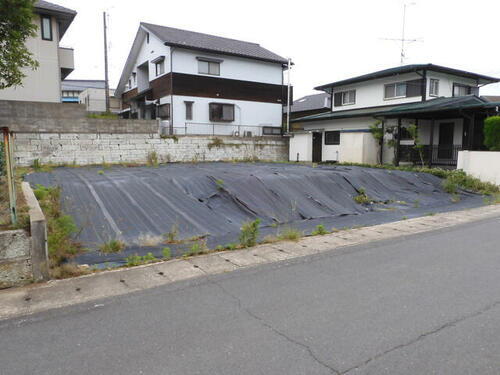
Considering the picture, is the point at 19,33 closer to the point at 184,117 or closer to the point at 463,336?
the point at 463,336

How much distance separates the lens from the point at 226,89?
22609 millimetres

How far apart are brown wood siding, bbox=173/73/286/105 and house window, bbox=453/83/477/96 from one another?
10558mm

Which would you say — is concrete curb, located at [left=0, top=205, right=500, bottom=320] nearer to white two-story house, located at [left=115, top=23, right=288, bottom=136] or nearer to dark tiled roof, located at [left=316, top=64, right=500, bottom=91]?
dark tiled roof, located at [left=316, top=64, right=500, bottom=91]

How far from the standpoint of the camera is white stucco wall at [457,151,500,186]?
13281mm

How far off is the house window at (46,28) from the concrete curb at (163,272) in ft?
55.1

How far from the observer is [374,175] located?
1214cm

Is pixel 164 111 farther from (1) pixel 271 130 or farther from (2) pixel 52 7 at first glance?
(2) pixel 52 7

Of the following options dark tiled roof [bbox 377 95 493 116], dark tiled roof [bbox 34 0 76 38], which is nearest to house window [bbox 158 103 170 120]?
dark tiled roof [bbox 34 0 76 38]

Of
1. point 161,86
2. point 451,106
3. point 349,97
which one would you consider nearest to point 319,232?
point 451,106

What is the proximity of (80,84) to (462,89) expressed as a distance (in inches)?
1713

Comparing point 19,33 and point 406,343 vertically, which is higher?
point 19,33

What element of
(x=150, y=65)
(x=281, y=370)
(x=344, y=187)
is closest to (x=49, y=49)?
(x=150, y=65)

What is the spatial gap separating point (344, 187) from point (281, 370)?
8510 mm

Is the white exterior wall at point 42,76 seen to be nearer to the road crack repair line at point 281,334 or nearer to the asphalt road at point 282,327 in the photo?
the asphalt road at point 282,327
